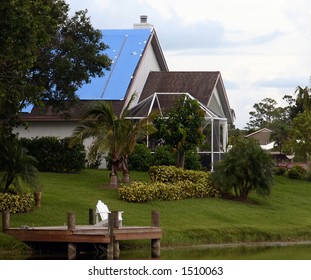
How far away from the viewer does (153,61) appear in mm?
63500

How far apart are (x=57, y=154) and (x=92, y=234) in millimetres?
18417

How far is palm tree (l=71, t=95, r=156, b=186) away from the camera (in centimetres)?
4503

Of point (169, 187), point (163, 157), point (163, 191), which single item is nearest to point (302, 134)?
point (163, 157)

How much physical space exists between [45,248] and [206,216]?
9.04 meters

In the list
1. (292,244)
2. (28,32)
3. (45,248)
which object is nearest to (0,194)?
(45,248)

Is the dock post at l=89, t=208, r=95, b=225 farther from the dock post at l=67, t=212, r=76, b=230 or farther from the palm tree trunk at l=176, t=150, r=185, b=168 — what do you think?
the palm tree trunk at l=176, t=150, r=185, b=168

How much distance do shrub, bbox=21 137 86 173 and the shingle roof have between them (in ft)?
32.5

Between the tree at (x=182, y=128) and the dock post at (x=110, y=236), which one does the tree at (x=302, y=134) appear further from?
the dock post at (x=110, y=236)

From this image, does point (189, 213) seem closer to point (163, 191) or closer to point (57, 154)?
point (163, 191)

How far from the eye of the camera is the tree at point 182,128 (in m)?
50.6

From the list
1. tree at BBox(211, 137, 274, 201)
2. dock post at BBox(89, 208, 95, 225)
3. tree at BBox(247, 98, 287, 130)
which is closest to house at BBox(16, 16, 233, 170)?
tree at BBox(211, 137, 274, 201)

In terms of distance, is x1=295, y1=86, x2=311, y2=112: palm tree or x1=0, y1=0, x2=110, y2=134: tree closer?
x1=0, y1=0, x2=110, y2=134: tree
